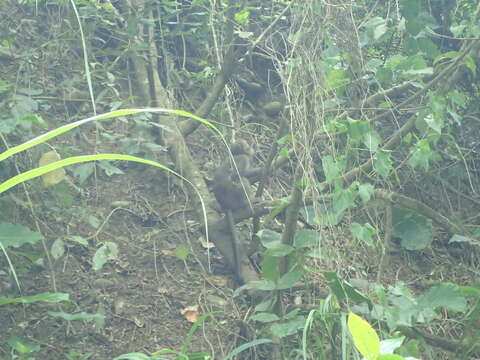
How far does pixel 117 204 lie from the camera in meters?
4.31

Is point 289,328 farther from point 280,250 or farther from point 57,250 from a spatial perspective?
point 57,250

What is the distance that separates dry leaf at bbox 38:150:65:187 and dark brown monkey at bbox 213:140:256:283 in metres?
1.10

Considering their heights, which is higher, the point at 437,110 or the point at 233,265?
the point at 437,110

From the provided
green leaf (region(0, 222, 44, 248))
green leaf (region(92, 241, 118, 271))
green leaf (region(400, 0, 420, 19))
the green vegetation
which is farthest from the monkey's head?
green leaf (region(0, 222, 44, 248))

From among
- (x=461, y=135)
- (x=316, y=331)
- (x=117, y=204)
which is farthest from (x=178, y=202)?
(x=461, y=135)

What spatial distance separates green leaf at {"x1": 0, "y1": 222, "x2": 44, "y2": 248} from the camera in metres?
2.71

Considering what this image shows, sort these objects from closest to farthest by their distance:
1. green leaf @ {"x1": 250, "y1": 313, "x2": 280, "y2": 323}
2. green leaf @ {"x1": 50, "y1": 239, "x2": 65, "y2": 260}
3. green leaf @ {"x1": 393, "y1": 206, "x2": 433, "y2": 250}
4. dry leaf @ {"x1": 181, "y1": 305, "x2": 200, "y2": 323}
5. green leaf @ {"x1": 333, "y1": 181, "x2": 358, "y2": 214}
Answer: green leaf @ {"x1": 333, "y1": 181, "x2": 358, "y2": 214} < green leaf @ {"x1": 250, "y1": 313, "x2": 280, "y2": 323} < green leaf @ {"x1": 50, "y1": 239, "x2": 65, "y2": 260} < green leaf @ {"x1": 393, "y1": 206, "x2": 433, "y2": 250} < dry leaf @ {"x1": 181, "y1": 305, "x2": 200, "y2": 323}

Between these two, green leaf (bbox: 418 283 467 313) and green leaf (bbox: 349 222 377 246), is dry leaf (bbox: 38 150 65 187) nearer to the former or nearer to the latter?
green leaf (bbox: 349 222 377 246)

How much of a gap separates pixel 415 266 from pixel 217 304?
1479 millimetres

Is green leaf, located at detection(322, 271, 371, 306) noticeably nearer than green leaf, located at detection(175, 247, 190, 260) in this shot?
Yes

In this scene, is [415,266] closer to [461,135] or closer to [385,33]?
[461,135]

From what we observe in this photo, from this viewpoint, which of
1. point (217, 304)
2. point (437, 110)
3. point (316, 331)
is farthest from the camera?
point (217, 304)

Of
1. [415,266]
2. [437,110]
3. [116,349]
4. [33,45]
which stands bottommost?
[415,266]

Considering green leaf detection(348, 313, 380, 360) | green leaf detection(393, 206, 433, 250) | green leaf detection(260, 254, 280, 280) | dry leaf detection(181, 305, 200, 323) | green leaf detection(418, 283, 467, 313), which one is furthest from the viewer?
dry leaf detection(181, 305, 200, 323)
